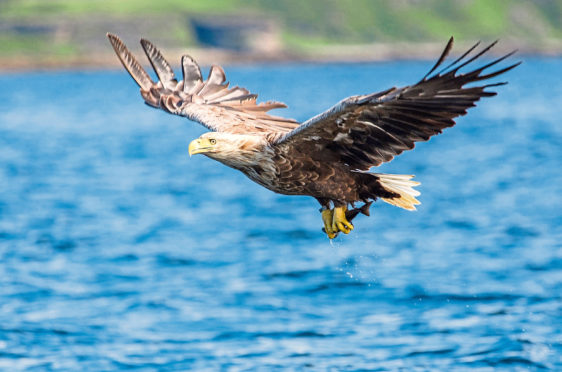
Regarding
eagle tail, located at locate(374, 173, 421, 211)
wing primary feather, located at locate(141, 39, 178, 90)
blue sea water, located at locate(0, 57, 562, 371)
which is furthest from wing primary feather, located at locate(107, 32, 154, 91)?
blue sea water, located at locate(0, 57, 562, 371)

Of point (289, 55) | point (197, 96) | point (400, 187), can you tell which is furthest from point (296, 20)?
point (400, 187)

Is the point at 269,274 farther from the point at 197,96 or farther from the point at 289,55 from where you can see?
the point at 289,55

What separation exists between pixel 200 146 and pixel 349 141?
1.04 meters

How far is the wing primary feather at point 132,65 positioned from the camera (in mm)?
9039

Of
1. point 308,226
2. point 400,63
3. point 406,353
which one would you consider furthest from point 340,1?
point 406,353

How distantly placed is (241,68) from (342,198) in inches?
4469

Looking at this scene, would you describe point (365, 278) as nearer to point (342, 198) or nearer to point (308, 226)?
point (308, 226)

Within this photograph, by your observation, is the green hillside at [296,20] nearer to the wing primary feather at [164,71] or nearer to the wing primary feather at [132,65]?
the wing primary feather at [164,71]

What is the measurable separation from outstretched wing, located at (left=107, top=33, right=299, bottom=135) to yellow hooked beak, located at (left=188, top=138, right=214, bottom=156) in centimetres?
103

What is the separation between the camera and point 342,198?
7.80m

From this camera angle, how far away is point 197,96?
371 inches

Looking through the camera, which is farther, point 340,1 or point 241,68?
point 340,1

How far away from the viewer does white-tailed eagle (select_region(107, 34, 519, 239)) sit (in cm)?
686

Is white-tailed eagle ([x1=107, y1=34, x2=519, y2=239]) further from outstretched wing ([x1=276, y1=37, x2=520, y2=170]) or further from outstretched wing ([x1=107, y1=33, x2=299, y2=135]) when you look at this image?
outstretched wing ([x1=107, y1=33, x2=299, y2=135])
